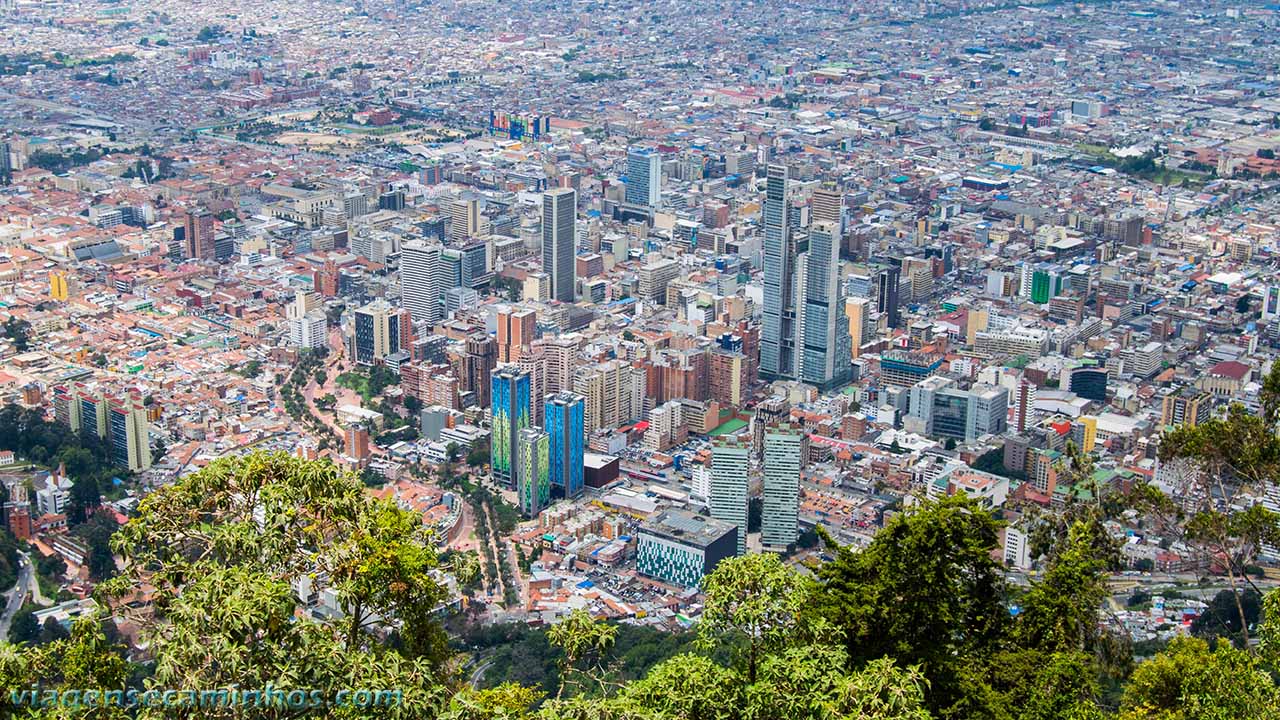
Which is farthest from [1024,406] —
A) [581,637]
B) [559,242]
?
[581,637]

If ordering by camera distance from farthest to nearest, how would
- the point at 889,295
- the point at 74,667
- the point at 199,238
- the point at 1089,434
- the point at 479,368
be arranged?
the point at 199,238 → the point at 889,295 → the point at 479,368 → the point at 1089,434 → the point at 74,667

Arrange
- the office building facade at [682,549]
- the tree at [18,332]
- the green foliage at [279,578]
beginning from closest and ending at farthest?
1. the green foliage at [279,578]
2. the office building facade at [682,549]
3. the tree at [18,332]

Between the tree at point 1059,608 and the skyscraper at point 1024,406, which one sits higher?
the tree at point 1059,608

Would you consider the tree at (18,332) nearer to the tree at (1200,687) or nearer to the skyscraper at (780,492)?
the skyscraper at (780,492)

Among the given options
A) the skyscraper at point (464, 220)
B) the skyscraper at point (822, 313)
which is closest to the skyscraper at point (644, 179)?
the skyscraper at point (464, 220)

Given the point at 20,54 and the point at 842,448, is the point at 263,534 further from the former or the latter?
the point at 20,54

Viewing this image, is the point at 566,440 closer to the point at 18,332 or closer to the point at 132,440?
the point at 132,440

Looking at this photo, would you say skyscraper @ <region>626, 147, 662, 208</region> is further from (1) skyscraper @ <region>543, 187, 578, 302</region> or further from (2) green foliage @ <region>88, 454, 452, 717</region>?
(2) green foliage @ <region>88, 454, 452, 717</region>

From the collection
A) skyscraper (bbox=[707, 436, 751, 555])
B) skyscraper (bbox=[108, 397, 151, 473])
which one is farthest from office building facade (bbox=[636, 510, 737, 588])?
skyscraper (bbox=[108, 397, 151, 473])
